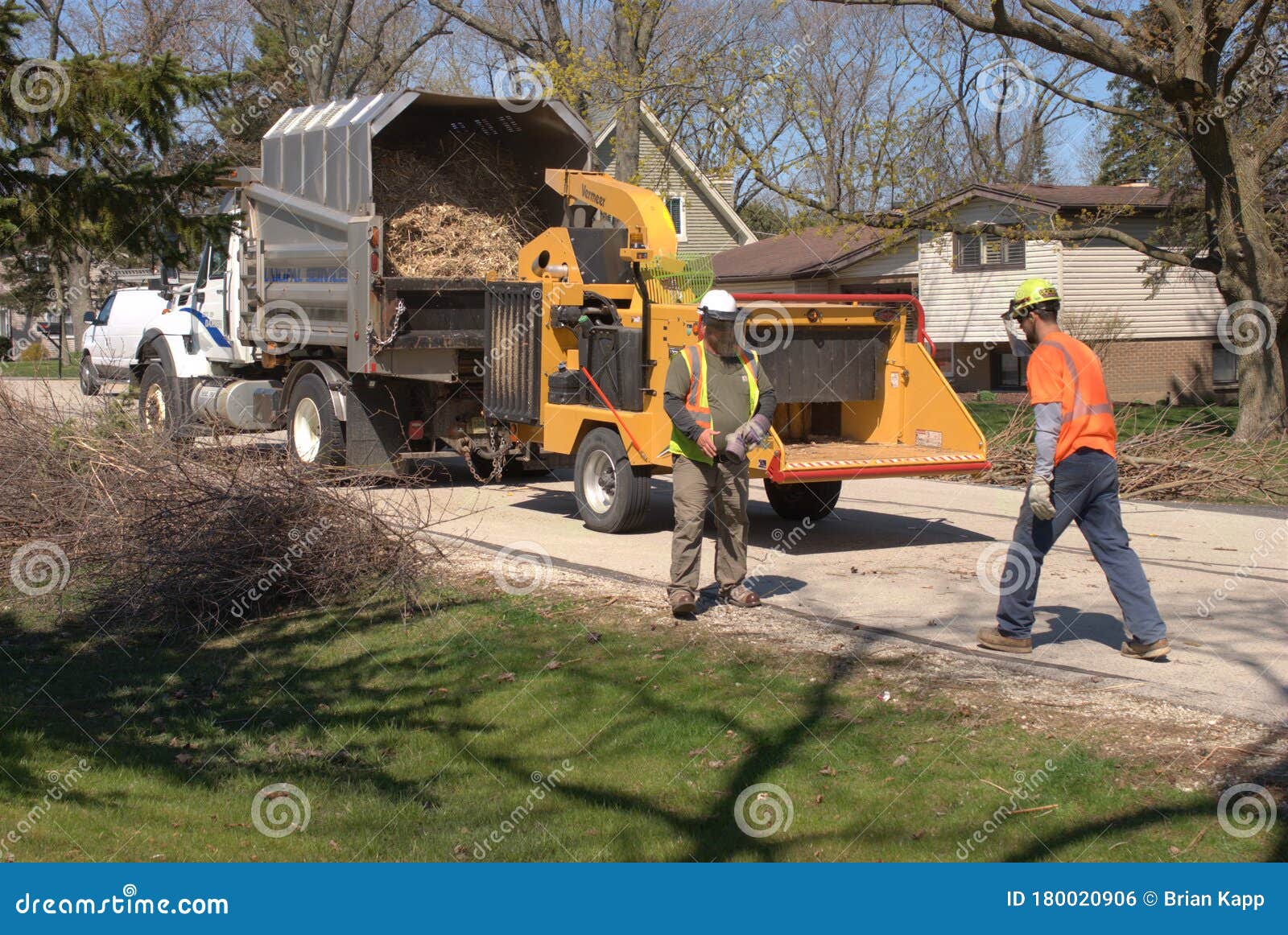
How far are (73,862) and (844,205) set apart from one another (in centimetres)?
3894

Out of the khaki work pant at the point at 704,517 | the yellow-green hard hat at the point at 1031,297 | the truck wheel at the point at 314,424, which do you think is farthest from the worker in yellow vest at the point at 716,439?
the truck wheel at the point at 314,424

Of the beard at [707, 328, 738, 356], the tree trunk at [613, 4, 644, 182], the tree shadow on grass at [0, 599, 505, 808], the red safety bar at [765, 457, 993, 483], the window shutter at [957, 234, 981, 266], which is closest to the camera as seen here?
the tree shadow on grass at [0, 599, 505, 808]

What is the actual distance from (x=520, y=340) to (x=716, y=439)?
450 centimetres

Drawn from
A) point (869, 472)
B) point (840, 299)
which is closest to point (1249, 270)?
point (840, 299)

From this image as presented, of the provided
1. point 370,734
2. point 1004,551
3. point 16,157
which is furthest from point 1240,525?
point 16,157

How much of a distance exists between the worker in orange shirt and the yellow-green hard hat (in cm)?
19

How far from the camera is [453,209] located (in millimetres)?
13758

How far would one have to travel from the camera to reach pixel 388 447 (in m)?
13.8

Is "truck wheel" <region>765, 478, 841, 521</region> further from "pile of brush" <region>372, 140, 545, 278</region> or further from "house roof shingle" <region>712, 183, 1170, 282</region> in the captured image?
"house roof shingle" <region>712, 183, 1170, 282</region>

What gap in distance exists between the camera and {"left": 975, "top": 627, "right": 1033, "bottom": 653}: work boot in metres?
7.06

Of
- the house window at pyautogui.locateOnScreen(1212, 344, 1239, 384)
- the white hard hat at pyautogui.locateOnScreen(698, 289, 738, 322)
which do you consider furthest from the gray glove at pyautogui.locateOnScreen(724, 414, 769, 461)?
the house window at pyautogui.locateOnScreen(1212, 344, 1239, 384)

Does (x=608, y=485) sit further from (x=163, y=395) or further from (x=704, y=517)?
(x=163, y=395)

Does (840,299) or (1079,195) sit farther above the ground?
(1079,195)

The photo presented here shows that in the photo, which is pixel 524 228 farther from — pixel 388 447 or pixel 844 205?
pixel 844 205
